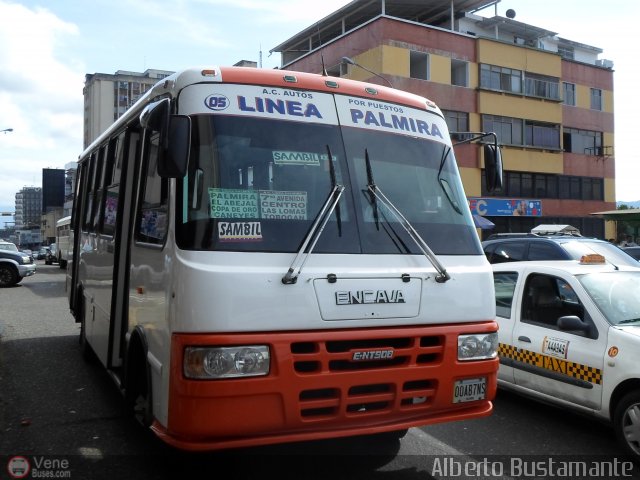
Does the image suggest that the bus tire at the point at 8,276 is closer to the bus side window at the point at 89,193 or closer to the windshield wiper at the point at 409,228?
the bus side window at the point at 89,193

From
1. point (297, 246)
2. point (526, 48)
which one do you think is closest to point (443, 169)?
point (297, 246)

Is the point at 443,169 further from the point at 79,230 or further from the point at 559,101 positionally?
the point at 559,101

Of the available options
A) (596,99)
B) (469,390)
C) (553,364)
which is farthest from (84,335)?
(596,99)

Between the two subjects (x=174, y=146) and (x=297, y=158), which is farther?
(x=297, y=158)

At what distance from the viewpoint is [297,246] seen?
3.72 metres

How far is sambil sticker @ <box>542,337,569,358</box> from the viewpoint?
5.41 meters

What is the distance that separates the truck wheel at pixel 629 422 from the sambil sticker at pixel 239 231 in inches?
125

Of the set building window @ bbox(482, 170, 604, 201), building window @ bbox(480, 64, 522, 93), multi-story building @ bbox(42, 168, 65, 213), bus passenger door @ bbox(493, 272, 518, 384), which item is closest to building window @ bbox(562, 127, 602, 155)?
building window @ bbox(482, 170, 604, 201)

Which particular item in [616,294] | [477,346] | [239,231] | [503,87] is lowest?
[477,346]

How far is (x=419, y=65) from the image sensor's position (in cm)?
3756

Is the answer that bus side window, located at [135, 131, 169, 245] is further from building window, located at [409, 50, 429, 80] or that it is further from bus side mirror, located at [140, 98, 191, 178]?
building window, located at [409, 50, 429, 80]

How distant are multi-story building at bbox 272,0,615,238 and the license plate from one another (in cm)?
3088

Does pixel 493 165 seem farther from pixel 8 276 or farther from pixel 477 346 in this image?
pixel 8 276

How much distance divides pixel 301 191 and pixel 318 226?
264 millimetres
